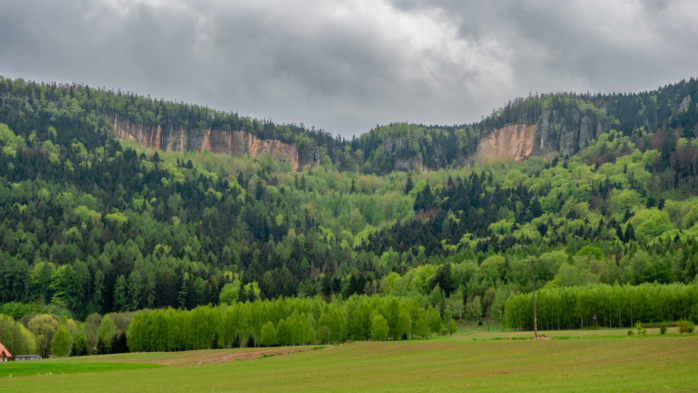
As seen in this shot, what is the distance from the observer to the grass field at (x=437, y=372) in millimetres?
47281

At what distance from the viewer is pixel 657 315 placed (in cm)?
12781

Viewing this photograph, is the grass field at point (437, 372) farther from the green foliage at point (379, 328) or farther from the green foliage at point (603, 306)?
the green foliage at point (603, 306)

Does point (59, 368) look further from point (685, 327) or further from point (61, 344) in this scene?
point (685, 327)

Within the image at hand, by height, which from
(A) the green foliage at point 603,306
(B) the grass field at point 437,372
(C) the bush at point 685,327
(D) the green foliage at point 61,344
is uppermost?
(A) the green foliage at point 603,306

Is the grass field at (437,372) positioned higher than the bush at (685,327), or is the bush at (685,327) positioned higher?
the bush at (685,327)

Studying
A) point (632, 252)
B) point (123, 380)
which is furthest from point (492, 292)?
point (123, 380)

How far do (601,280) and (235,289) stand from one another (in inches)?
3466

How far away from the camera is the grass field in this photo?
47281 millimetres

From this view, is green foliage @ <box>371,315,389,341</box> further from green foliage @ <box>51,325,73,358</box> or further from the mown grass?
green foliage @ <box>51,325,73,358</box>

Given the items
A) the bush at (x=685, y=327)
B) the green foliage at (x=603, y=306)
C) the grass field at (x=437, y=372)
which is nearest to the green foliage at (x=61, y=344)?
the grass field at (x=437, y=372)

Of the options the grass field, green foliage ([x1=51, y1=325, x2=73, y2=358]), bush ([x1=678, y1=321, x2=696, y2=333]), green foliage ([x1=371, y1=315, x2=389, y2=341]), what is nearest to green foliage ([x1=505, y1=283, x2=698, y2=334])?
green foliage ([x1=371, y1=315, x2=389, y2=341])

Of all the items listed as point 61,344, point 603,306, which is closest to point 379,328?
point 603,306

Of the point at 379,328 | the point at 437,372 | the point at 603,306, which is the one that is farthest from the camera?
the point at 603,306

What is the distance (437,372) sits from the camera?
5853 cm
